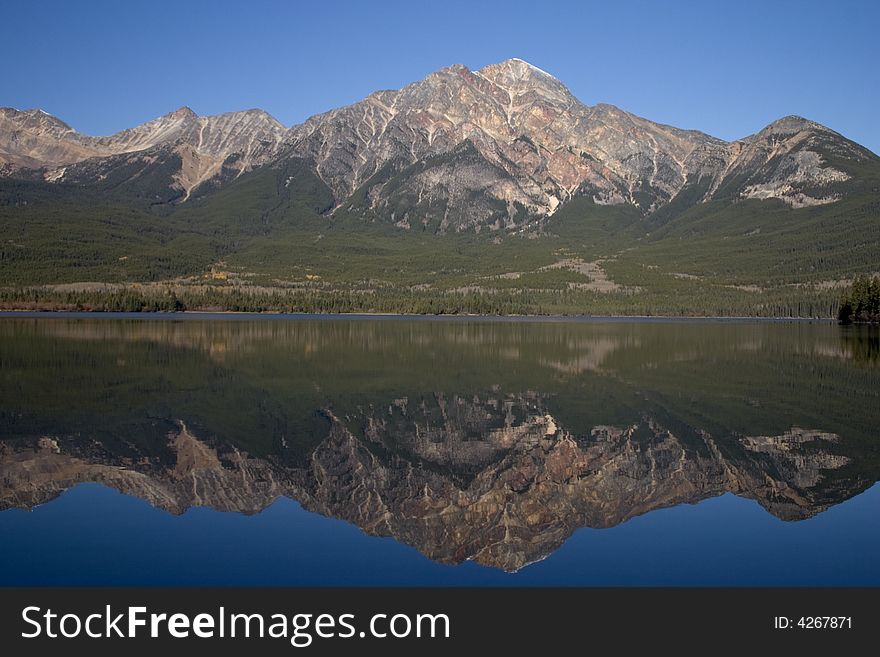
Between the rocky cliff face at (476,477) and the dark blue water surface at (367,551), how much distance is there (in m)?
0.64

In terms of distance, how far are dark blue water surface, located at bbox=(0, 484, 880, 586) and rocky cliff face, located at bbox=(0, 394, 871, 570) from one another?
0.64 metres

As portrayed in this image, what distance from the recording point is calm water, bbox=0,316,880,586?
15.6m

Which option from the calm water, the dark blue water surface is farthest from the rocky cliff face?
the dark blue water surface

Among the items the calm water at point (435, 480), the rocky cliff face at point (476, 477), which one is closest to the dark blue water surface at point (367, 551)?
the calm water at point (435, 480)

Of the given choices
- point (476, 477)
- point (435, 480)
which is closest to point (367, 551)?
point (435, 480)

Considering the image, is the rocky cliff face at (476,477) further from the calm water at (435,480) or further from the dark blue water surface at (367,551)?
the dark blue water surface at (367,551)

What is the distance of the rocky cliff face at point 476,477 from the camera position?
1856cm

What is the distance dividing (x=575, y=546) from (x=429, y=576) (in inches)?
126

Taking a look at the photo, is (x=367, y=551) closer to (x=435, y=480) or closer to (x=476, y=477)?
(x=435, y=480)

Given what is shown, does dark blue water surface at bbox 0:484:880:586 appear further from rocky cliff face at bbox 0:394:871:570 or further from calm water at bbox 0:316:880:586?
rocky cliff face at bbox 0:394:871:570

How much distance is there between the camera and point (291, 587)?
1416 cm

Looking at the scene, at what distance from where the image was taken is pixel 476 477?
22.6 meters

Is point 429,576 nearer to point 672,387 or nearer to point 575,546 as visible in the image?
point 575,546

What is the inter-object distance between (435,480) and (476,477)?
3.51 ft
